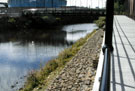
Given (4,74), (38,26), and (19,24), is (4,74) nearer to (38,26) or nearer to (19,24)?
(19,24)

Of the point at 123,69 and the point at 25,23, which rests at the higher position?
the point at 25,23

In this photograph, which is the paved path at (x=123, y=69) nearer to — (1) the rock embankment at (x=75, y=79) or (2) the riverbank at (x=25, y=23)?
(1) the rock embankment at (x=75, y=79)

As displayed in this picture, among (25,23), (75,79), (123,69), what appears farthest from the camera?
(25,23)

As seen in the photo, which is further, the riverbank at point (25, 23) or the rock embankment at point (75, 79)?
the riverbank at point (25, 23)

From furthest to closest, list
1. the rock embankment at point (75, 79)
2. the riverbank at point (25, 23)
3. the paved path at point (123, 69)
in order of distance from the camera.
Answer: the riverbank at point (25, 23), the rock embankment at point (75, 79), the paved path at point (123, 69)

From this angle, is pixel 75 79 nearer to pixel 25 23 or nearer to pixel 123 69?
pixel 123 69

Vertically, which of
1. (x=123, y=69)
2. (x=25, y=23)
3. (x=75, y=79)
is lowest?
(x=75, y=79)

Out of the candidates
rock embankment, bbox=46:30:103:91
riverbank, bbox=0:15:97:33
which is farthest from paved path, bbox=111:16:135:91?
riverbank, bbox=0:15:97:33

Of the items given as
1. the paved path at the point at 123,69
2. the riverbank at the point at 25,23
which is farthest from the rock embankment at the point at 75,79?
the riverbank at the point at 25,23

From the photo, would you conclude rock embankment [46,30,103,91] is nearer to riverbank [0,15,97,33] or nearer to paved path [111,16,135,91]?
paved path [111,16,135,91]

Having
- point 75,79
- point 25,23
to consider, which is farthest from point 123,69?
point 25,23

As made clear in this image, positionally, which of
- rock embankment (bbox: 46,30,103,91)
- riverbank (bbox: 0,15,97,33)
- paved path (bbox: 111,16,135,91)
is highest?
riverbank (bbox: 0,15,97,33)

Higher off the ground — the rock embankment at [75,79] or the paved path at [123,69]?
the paved path at [123,69]

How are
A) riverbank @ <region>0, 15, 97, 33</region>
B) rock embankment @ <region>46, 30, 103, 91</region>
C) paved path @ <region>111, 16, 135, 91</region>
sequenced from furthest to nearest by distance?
riverbank @ <region>0, 15, 97, 33</region>, rock embankment @ <region>46, 30, 103, 91</region>, paved path @ <region>111, 16, 135, 91</region>
